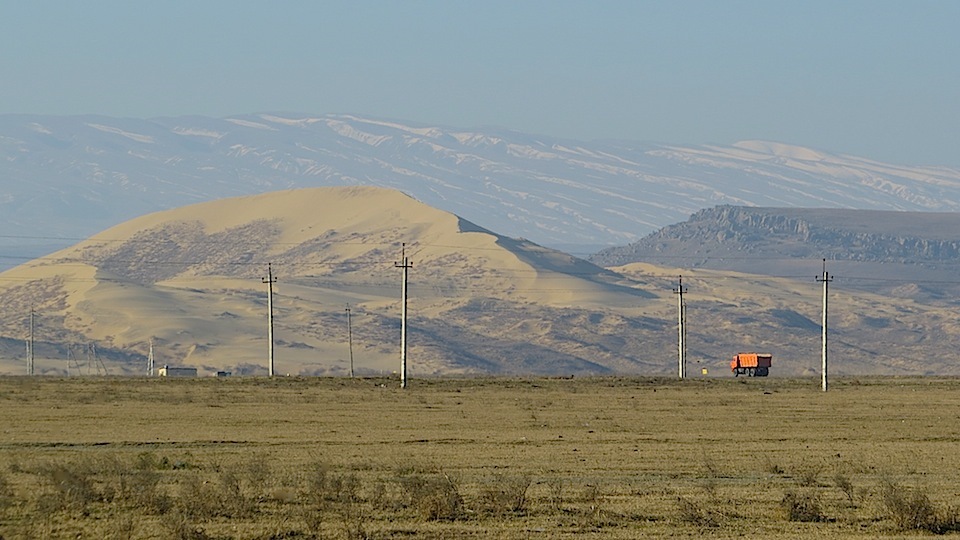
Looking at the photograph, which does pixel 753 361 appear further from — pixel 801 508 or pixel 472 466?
pixel 801 508

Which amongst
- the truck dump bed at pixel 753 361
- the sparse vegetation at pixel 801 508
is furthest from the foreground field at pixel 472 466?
the truck dump bed at pixel 753 361

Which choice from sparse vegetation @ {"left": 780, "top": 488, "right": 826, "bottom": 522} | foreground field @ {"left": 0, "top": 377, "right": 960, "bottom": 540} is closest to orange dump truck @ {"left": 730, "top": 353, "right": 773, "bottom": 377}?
foreground field @ {"left": 0, "top": 377, "right": 960, "bottom": 540}

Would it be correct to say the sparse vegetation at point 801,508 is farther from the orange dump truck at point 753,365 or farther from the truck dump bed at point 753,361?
the truck dump bed at point 753,361

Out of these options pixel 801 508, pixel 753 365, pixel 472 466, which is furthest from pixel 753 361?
pixel 801 508


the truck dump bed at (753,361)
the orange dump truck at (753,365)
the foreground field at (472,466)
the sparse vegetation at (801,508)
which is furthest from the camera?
the truck dump bed at (753,361)

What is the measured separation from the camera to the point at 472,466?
35469mm

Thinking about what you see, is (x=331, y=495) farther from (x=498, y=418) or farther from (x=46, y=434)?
(x=498, y=418)

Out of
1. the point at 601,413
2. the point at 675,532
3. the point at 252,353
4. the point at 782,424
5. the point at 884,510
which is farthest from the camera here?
the point at 252,353

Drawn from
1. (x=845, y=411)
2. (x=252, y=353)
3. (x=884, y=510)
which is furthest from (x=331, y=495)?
(x=252, y=353)

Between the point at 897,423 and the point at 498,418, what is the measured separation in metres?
13.1

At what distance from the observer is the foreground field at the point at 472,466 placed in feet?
82.0

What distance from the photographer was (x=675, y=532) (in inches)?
953

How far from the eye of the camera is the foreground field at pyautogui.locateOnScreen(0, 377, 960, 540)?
2498 centimetres

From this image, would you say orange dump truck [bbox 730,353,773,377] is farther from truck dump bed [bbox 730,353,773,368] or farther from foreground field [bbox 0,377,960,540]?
foreground field [bbox 0,377,960,540]
